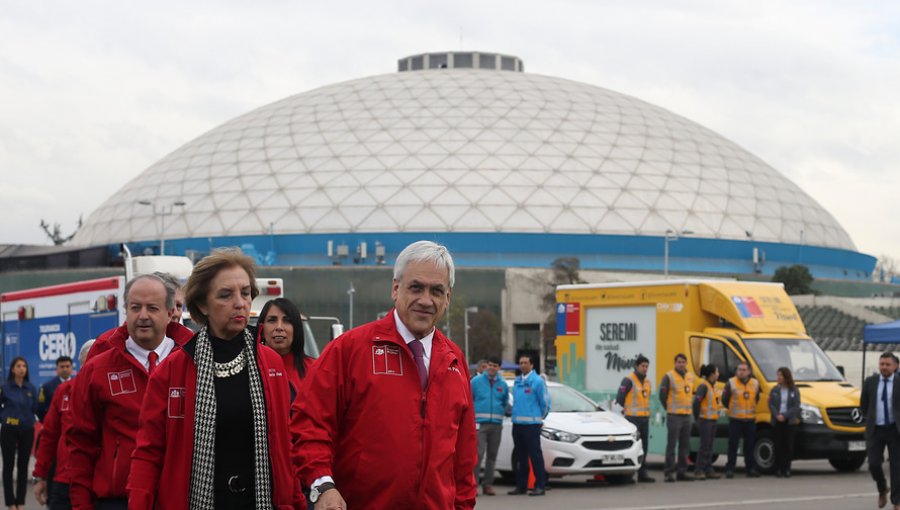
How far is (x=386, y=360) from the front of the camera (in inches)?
206

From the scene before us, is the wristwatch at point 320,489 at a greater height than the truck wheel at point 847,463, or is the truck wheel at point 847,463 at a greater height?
the wristwatch at point 320,489

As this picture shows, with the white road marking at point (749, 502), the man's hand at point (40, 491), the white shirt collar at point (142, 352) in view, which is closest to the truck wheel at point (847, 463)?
the white road marking at point (749, 502)

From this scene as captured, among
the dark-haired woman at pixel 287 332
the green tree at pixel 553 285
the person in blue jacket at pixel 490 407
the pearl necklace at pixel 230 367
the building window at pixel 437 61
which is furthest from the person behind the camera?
the building window at pixel 437 61

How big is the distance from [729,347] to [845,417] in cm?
195

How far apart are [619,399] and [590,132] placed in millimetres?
57196

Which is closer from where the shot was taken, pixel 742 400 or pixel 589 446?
pixel 589 446

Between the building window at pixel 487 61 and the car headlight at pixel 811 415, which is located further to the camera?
the building window at pixel 487 61

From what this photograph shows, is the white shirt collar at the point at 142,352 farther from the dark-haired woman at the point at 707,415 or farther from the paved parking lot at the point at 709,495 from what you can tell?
the dark-haired woman at the point at 707,415

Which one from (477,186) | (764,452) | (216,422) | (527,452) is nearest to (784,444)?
(764,452)

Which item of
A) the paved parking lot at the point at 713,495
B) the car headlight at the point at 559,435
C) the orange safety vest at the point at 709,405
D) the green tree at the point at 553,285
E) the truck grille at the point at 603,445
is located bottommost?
the paved parking lot at the point at 713,495

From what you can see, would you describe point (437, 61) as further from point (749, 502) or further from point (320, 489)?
point (320, 489)

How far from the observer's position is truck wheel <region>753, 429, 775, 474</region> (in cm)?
1977

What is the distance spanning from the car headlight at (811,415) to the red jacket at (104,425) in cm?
1499

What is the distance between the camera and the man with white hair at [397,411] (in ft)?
16.8
